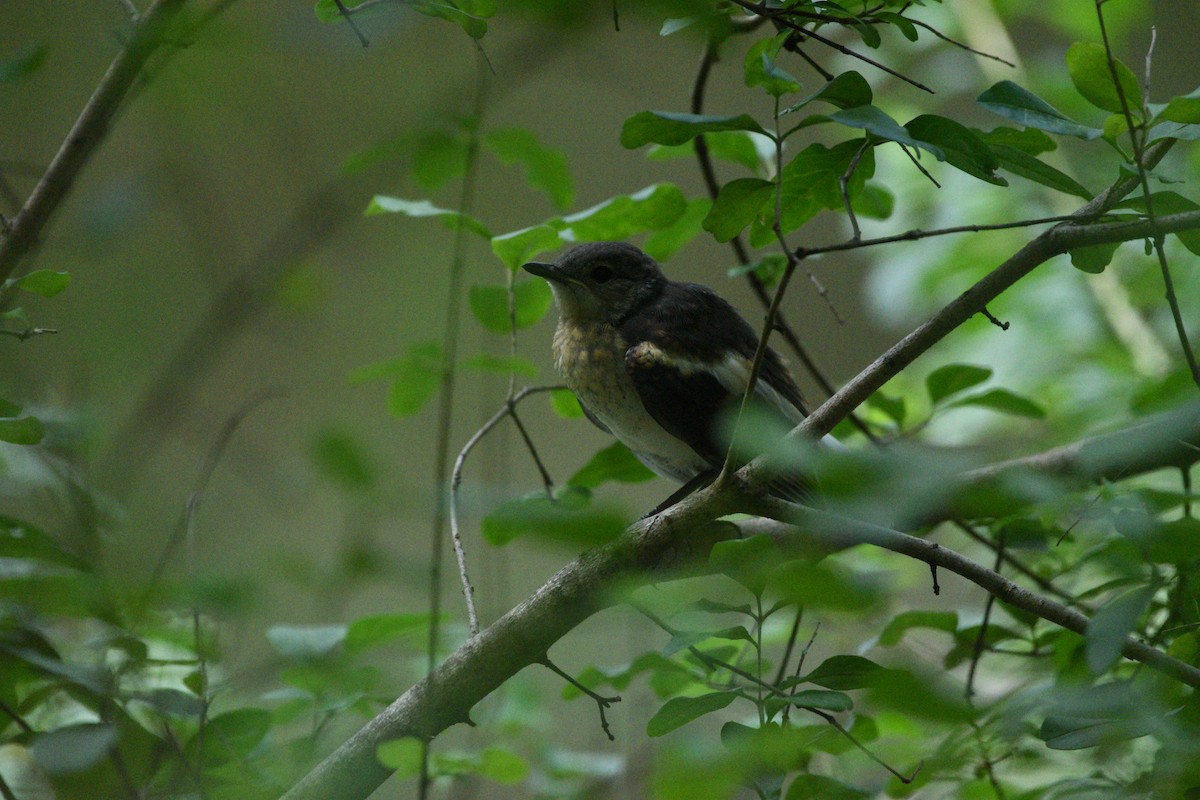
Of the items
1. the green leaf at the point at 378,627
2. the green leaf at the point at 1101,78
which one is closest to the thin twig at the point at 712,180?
the green leaf at the point at 1101,78

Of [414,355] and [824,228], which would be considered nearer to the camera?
[414,355]

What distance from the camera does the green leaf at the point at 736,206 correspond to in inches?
47.4

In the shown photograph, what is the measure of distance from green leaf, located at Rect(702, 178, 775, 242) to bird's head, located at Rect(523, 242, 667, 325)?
1037mm

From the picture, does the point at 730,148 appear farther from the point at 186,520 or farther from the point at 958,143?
the point at 186,520

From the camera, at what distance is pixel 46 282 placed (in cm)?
99

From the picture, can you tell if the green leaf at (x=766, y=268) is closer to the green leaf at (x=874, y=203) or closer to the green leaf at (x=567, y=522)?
the green leaf at (x=874, y=203)

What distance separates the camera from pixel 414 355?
1.72m

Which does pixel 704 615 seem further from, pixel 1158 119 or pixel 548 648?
pixel 1158 119

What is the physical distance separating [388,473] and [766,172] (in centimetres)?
130

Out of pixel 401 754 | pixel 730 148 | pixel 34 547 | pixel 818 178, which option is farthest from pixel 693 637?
pixel 730 148

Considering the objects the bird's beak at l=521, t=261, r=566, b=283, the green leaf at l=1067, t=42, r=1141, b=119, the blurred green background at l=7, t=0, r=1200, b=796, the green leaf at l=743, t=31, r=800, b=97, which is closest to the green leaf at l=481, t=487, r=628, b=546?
the blurred green background at l=7, t=0, r=1200, b=796

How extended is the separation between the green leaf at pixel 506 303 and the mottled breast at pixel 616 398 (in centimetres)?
37

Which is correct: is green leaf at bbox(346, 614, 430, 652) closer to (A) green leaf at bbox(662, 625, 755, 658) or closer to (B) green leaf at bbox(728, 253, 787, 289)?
(A) green leaf at bbox(662, 625, 755, 658)

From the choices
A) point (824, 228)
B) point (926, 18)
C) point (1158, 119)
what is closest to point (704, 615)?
point (1158, 119)
